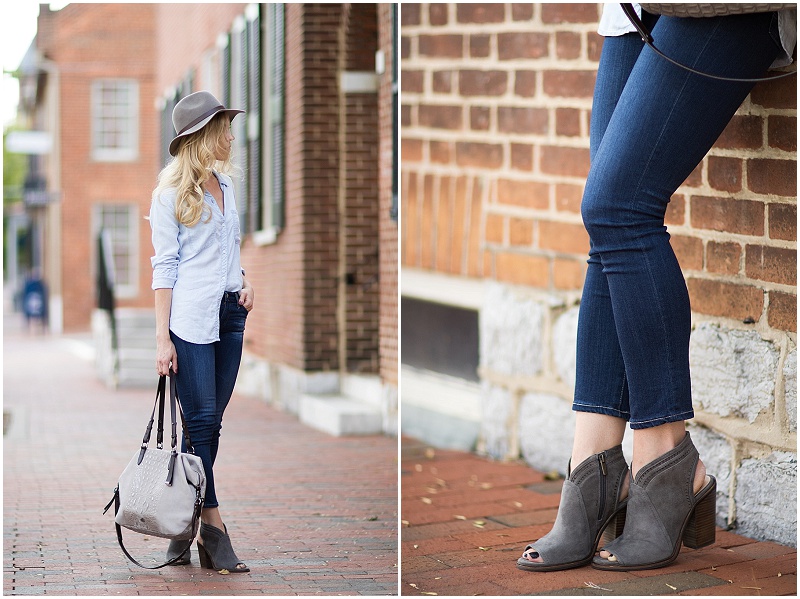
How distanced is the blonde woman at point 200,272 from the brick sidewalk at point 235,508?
177 mm

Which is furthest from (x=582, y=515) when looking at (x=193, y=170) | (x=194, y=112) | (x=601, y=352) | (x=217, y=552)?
(x=194, y=112)

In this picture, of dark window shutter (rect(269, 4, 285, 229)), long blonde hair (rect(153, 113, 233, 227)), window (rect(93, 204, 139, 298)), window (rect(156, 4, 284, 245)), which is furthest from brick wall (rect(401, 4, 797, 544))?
window (rect(93, 204, 139, 298))

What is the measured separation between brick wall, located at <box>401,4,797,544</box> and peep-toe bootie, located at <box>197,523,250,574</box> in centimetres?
139

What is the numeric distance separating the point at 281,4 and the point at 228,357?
3.76 m

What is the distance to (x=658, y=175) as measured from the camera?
A: 2643 mm

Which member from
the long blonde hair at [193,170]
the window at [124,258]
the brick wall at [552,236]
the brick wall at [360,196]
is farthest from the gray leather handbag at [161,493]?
the window at [124,258]

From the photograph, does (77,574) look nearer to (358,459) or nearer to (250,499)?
(250,499)

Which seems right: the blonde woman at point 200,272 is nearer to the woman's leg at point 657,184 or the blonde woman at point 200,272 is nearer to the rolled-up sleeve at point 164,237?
the rolled-up sleeve at point 164,237

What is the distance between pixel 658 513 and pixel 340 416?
3.25 m

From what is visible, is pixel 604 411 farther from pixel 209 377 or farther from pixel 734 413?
pixel 209 377

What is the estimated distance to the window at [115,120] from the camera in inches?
676

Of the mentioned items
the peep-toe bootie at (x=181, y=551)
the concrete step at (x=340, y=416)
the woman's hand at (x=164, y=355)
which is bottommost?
the concrete step at (x=340, y=416)

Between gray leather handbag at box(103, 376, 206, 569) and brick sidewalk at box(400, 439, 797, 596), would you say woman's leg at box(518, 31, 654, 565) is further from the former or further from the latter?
gray leather handbag at box(103, 376, 206, 569)

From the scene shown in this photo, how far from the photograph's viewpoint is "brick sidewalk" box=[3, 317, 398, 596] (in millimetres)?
2770
